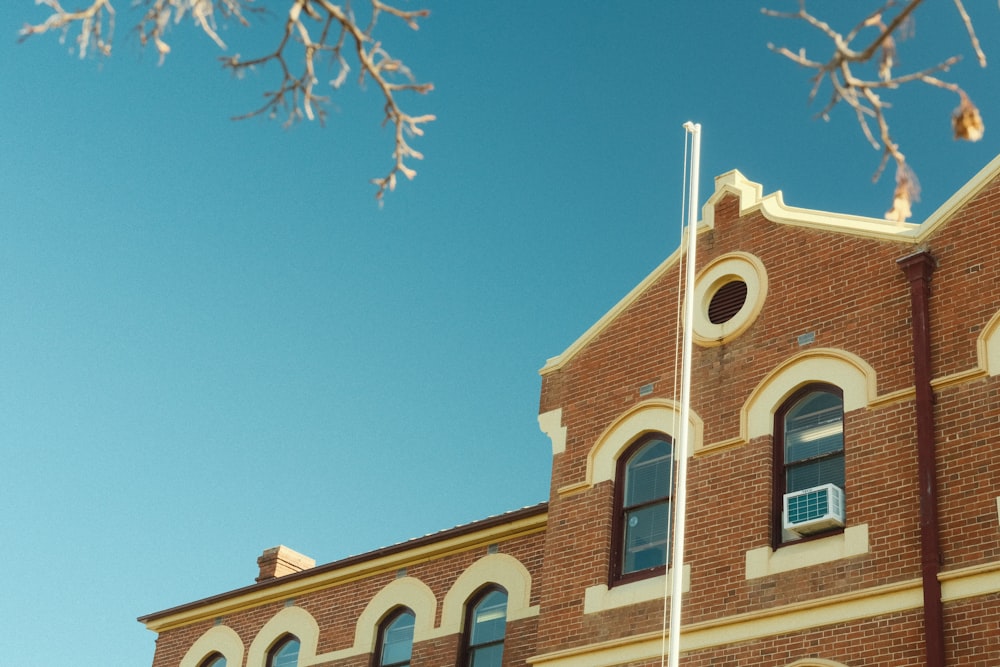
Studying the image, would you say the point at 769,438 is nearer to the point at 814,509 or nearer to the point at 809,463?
the point at 809,463

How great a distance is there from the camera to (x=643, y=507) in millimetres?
16344

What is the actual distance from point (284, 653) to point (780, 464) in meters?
10.5

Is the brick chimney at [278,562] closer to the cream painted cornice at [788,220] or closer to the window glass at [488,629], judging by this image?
the window glass at [488,629]

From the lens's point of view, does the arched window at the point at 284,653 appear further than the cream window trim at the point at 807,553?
Yes

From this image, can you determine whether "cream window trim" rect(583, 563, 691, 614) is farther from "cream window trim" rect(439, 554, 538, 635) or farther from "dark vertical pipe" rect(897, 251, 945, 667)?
"dark vertical pipe" rect(897, 251, 945, 667)

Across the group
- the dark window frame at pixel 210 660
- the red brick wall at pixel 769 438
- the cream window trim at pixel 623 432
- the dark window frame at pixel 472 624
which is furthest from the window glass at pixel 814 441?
the dark window frame at pixel 210 660

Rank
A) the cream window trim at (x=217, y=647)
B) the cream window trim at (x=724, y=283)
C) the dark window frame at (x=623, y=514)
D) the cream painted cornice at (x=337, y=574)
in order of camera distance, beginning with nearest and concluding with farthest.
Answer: the dark window frame at (x=623, y=514) → the cream window trim at (x=724, y=283) → the cream painted cornice at (x=337, y=574) → the cream window trim at (x=217, y=647)

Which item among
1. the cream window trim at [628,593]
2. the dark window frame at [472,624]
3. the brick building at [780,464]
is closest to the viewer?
the brick building at [780,464]

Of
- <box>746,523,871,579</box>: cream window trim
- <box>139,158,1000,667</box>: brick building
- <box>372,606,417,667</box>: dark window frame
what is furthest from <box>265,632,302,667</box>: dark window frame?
<box>746,523,871,579</box>: cream window trim

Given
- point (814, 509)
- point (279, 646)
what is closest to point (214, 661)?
point (279, 646)

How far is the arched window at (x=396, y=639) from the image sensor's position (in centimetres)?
2022

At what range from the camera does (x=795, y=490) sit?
14930 mm

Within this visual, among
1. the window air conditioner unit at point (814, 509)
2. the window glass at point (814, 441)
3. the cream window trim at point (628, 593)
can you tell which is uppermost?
the window glass at point (814, 441)

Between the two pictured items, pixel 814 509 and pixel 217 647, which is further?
pixel 217 647
